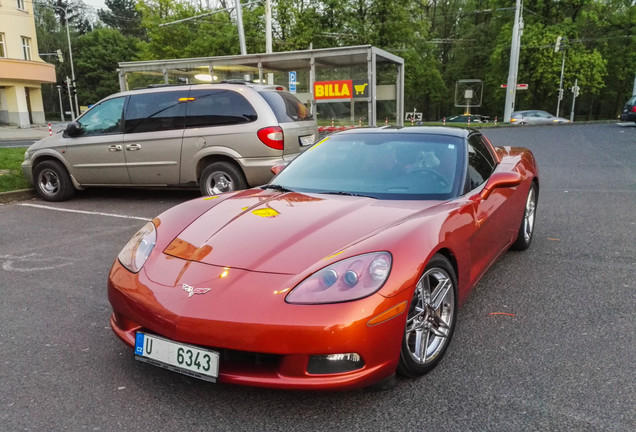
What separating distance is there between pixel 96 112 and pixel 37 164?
1.37 metres

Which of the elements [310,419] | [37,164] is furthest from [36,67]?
[310,419]

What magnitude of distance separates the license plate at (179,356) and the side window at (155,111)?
18.1 feet

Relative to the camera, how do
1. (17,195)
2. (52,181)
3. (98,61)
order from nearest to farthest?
(52,181) < (17,195) < (98,61)

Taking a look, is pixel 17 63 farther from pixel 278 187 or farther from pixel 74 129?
pixel 278 187

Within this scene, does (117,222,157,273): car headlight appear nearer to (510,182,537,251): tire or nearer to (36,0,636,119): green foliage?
(510,182,537,251): tire

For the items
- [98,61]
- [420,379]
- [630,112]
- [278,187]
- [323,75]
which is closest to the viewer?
[420,379]

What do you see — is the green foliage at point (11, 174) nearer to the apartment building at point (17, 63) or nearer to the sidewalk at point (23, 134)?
the sidewalk at point (23, 134)

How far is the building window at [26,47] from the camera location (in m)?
39.4

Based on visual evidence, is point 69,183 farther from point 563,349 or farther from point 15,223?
point 563,349

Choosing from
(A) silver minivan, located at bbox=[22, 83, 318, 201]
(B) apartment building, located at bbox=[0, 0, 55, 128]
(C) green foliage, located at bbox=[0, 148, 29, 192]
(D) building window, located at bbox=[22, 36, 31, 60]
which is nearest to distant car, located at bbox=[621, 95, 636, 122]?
(A) silver minivan, located at bbox=[22, 83, 318, 201]

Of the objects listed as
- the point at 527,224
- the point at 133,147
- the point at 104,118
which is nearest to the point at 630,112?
the point at 527,224

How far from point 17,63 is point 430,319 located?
43236 mm

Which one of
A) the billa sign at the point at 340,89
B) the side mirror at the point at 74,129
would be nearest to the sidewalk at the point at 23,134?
the billa sign at the point at 340,89

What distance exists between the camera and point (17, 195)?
8305mm
